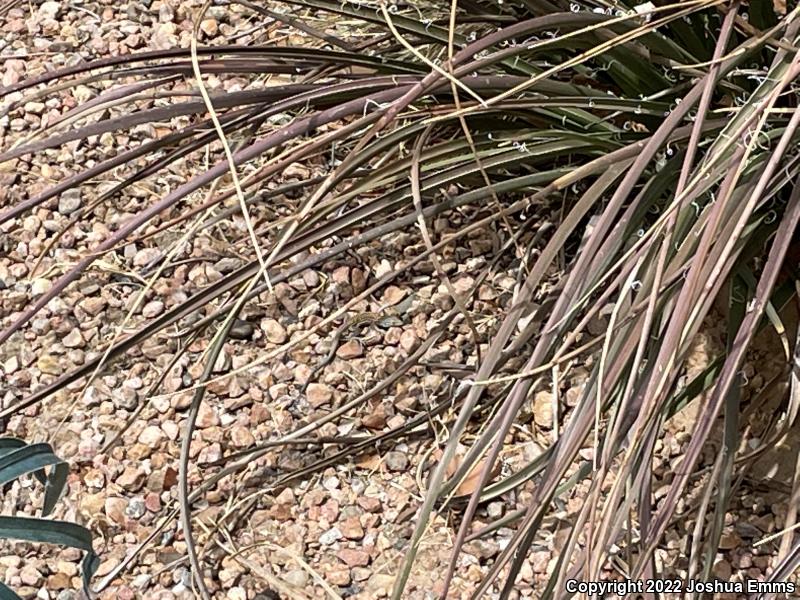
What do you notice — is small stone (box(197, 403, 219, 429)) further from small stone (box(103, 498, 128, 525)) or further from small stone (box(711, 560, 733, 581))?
small stone (box(711, 560, 733, 581))

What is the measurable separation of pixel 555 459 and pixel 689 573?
262 millimetres

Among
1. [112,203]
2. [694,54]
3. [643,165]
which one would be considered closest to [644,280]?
[643,165]

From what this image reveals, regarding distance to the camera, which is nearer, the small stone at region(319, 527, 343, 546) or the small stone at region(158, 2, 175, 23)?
the small stone at region(319, 527, 343, 546)

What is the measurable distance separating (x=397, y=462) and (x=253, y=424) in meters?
0.17

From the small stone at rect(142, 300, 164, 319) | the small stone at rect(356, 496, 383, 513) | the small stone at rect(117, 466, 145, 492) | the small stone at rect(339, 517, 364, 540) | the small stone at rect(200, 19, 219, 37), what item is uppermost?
the small stone at rect(200, 19, 219, 37)

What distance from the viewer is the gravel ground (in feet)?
3.53

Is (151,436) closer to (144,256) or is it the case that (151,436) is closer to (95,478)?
(95,478)

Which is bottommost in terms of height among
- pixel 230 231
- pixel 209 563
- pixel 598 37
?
pixel 209 563

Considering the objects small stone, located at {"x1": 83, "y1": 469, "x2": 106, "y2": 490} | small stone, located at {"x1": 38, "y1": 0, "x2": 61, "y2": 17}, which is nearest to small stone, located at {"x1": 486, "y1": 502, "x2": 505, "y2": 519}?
small stone, located at {"x1": 83, "y1": 469, "x2": 106, "y2": 490}

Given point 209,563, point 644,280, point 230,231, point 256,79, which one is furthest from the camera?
point 256,79

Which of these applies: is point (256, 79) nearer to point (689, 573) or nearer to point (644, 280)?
point (644, 280)

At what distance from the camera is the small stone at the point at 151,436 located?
1169 mm

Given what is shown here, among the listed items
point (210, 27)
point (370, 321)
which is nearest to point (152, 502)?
point (370, 321)

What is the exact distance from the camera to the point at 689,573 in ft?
3.17
